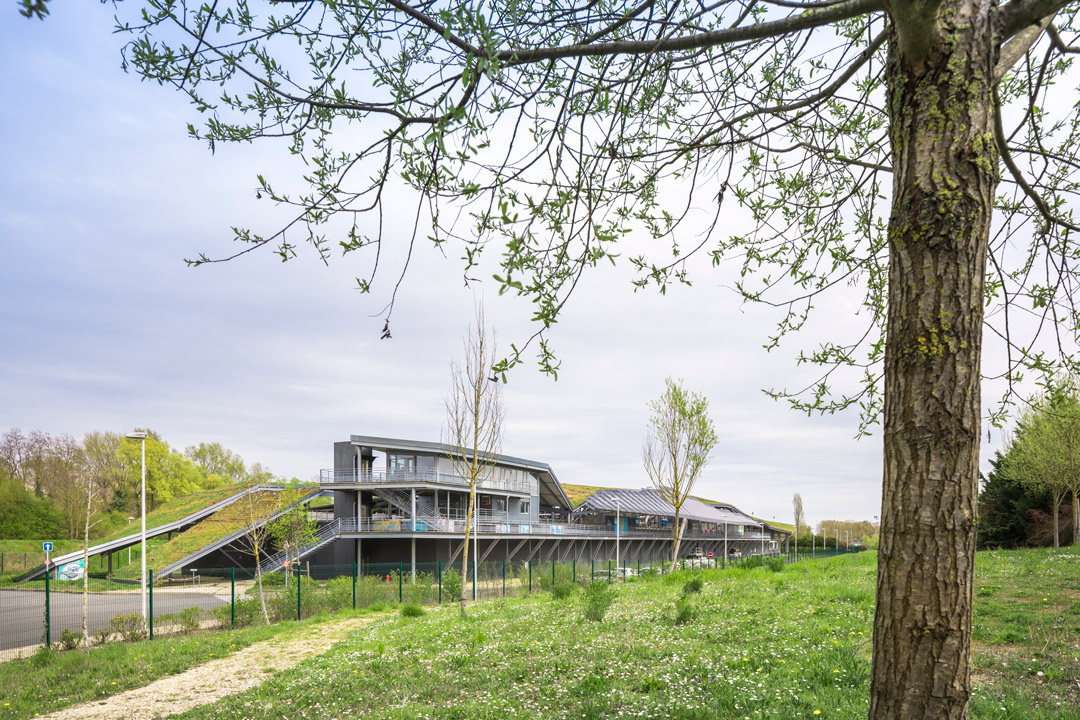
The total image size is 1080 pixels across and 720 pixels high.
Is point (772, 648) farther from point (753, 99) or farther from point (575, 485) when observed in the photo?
point (575, 485)

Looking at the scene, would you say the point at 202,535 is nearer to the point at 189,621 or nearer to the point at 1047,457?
the point at 189,621

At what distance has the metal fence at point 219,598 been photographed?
17.1 meters

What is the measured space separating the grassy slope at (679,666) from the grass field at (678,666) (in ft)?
0.07

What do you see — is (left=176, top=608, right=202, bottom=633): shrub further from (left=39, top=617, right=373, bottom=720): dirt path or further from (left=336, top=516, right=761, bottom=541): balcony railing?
(left=336, top=516, right=761, bottom=541): balcony railing

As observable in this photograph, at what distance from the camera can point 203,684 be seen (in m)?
9.55

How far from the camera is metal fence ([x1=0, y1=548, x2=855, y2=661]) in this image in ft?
56.0

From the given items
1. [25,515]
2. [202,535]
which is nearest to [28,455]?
[25,515]

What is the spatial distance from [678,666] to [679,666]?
11 mm

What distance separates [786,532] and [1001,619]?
75.2 meters

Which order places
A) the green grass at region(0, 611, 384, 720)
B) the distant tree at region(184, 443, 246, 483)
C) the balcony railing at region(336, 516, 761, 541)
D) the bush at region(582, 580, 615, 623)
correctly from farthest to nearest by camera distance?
the distant tree at region(184, 443, 246, 483) < the balcony railing at region(336, 516, 761, 541) < the bush at region(582, 580, 615, 623) < the green grass at region(0, 611, 384, 720)

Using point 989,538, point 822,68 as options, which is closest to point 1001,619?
point 822,68

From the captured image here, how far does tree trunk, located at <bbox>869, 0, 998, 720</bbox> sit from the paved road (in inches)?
870

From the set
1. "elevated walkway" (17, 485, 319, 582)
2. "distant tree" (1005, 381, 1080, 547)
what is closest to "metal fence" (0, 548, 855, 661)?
"elevated walkway" (17, 485, 319, 582)

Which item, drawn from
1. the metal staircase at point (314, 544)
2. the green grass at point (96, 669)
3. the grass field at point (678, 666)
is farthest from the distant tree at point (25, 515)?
the grass field at point (678, 666)
